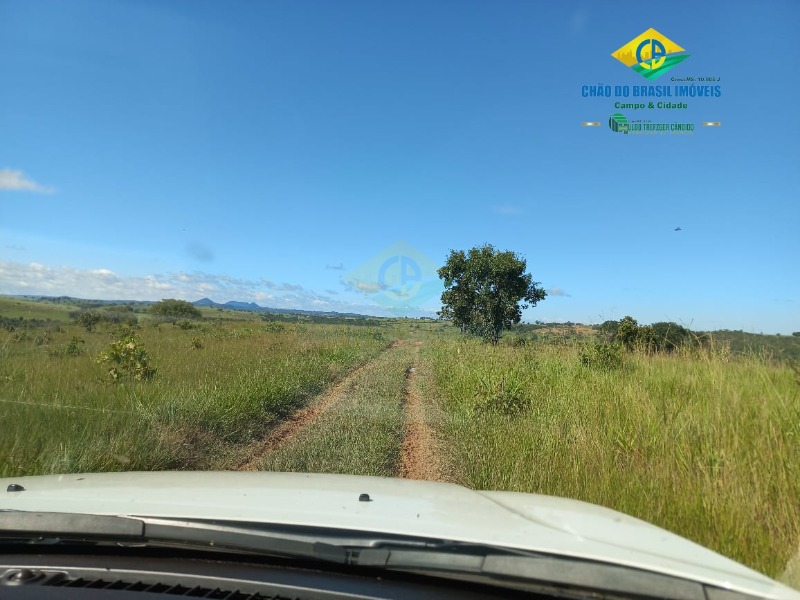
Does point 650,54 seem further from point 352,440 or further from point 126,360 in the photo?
point 126,360

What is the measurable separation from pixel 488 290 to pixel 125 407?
3015cm

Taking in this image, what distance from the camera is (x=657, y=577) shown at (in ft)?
6.81

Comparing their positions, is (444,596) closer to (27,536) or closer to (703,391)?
(27,536)

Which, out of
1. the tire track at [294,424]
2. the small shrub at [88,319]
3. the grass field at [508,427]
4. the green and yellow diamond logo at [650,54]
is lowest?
the tire track at [294,424]

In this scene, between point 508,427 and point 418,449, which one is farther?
point 418,449

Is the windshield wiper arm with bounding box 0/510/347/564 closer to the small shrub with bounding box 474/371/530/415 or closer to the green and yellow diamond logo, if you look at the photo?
the small shrub with bounding box 474/371/530/415

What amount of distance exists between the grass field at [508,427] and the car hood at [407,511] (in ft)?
4.70

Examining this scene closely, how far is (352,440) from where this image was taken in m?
7.99

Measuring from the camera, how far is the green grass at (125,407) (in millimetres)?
5816

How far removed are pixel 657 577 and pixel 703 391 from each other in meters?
5.01

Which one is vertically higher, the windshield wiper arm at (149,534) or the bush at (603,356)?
the bush at (603,356)

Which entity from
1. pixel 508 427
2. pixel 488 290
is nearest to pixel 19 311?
pixel 508 427

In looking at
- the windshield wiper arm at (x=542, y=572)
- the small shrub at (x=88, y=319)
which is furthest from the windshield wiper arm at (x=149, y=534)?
the small shrub at (x=88, y=319)

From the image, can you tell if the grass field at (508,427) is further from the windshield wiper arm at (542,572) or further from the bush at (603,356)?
the windshield wiper arm at (542,572)
